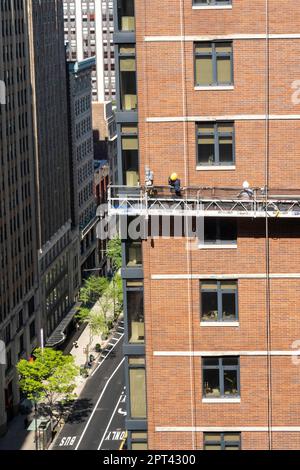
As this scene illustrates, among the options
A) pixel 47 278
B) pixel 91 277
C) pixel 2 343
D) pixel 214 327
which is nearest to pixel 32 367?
pixel 2 343

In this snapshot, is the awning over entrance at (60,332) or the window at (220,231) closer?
the window at (220,231)

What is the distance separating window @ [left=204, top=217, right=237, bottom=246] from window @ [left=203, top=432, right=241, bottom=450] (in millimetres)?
6458

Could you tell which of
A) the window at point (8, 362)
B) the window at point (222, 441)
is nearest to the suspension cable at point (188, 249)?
the window at point (222, 441)

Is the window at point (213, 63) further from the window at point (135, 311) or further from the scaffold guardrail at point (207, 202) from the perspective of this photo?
the window at point (135, 311)

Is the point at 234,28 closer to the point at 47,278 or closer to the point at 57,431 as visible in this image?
the point at 57,431

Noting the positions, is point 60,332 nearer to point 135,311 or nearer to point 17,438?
point 17,438

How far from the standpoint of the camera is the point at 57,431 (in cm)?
12612

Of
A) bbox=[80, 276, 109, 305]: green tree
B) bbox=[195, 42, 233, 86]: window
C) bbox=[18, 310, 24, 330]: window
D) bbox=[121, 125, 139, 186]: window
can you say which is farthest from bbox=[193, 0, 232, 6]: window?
bbox=[80, 276, 109, 305]: green tree

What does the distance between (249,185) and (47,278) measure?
393 ft

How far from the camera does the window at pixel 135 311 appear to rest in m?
38.9

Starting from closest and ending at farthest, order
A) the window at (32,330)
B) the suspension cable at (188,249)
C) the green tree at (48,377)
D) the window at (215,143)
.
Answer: the suspension cable at (188,249) → the window at (215,143) → the green tree at (48,377) → the window at (32,330)

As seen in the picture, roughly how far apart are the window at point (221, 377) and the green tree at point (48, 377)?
290ft

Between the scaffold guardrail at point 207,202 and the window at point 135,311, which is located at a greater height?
the scaffold guardrail at point 207,202
